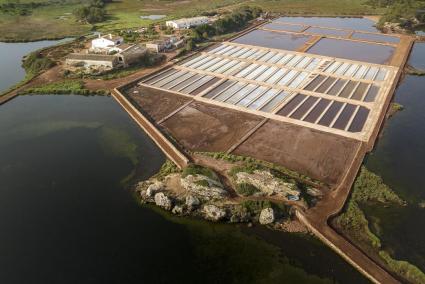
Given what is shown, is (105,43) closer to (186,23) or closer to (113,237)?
(186,23)

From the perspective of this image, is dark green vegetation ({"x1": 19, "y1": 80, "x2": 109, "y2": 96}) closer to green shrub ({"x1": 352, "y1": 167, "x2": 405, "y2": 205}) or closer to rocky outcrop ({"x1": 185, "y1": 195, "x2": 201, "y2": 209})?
rocky outcrop ({"x1": 185, "y1": 195, "x2": 201, "y2": 209})

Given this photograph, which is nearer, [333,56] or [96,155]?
[96,155]

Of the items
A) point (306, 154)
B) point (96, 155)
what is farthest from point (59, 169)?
point (306, 154)

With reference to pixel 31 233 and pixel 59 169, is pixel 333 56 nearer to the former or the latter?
pixel 59 169

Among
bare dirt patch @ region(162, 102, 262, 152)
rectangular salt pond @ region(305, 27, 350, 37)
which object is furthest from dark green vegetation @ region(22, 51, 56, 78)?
rectangular salt pond @ region(305, 27, 350, 37)

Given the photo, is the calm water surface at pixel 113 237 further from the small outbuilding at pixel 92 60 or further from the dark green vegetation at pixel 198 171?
the small outbuilding at pixel 92 60

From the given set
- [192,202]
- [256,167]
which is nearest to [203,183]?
[192,202]
